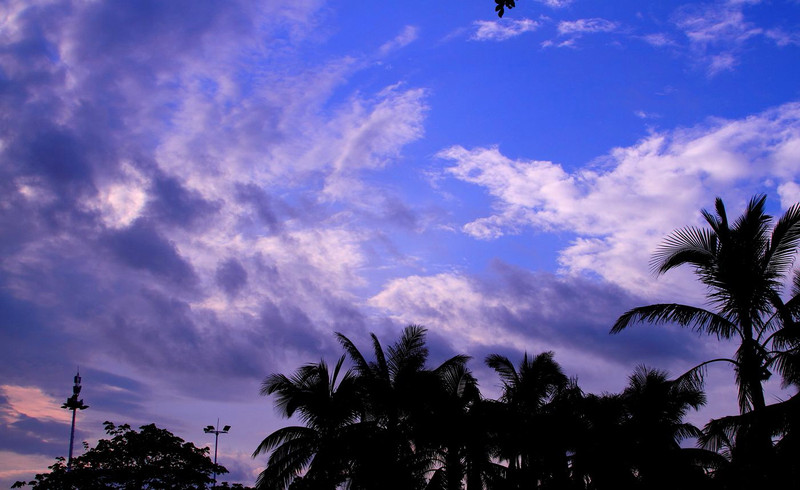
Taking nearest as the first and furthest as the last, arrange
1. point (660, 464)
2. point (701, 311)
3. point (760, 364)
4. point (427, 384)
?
1. point (760, 364)
2. point (701, 311)
3. point (660, 464)
4. point (427, 384)

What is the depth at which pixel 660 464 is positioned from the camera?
25891 mm

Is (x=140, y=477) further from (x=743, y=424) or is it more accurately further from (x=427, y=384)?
(x=743, y=424)

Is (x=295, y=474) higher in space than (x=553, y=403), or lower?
lower

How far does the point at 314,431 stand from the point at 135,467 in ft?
27.2

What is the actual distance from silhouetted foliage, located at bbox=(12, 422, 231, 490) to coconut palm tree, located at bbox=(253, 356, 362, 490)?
4345 millimetres

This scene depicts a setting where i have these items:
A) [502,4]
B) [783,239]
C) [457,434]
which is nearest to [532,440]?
[457,434]

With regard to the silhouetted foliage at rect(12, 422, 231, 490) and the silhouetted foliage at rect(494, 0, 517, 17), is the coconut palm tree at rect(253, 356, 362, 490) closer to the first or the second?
the silhouetted foliage at rect(12, 422, 231, 490)

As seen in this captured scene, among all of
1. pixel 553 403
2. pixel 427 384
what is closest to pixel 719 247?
pixel 427 384

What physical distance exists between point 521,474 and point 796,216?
707 inches

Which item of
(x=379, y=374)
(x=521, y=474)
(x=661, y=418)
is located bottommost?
(x=521, y=474)

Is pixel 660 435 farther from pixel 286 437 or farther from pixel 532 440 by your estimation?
pixel 286 437

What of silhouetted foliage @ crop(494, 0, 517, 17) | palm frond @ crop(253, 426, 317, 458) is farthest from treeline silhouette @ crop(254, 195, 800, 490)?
silhouetted foliage @ crop(494, 0, 517, 17)

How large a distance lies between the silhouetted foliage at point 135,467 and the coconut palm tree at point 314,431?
171 inches

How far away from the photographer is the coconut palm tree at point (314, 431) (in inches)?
1040
